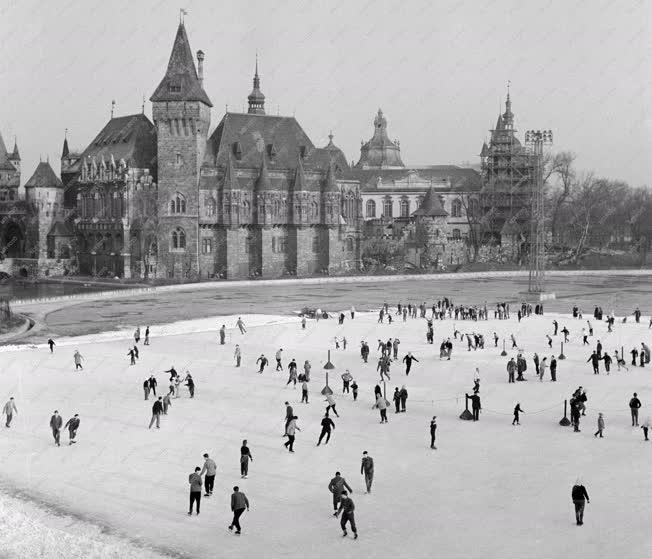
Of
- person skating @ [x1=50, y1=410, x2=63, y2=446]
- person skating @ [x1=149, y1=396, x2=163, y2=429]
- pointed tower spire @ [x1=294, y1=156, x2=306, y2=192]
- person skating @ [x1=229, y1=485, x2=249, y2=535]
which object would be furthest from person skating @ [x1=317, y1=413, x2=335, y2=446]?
pointed tower spire @ [x1=294, y1=156, x2=306, y2=192]

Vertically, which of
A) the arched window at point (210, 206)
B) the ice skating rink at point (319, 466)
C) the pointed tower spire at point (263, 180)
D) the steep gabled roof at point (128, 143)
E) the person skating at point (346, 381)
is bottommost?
the ice skating rink at point (319, 466)

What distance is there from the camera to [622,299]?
6012 cm

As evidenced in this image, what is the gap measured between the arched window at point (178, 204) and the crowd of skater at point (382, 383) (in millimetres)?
34606

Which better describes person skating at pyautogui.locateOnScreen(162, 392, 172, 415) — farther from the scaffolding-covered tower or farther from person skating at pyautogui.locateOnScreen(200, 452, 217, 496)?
the scaffolding-covered tower

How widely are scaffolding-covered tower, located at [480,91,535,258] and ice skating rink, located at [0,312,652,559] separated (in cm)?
6631

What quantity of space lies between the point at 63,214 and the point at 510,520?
7893cm

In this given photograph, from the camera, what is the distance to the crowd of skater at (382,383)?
16547mm

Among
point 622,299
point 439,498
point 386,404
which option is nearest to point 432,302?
point 622,299

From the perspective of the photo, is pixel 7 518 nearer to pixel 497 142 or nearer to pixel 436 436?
pixel 436 436

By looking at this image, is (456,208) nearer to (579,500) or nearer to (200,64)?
(200,64)

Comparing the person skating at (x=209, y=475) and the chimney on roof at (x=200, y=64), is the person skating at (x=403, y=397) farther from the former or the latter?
the chimney on roof at (x=200, y=64)

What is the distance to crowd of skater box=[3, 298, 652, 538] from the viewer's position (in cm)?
1655

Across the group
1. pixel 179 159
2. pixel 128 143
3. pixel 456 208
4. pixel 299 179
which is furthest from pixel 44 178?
pixel 456 208

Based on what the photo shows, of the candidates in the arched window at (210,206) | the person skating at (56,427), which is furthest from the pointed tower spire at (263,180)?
the person skating at (56,427)
